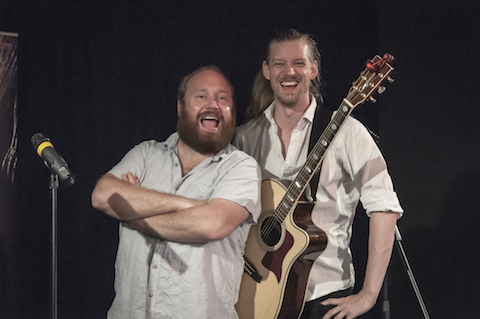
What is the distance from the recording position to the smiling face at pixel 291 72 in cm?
276

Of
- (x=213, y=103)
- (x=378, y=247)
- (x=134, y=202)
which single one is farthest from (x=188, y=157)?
(x=378, y=247)

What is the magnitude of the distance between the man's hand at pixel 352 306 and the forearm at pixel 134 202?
3.12 feet

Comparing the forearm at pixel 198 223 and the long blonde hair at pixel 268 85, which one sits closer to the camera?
the forearm at pixel 198 223

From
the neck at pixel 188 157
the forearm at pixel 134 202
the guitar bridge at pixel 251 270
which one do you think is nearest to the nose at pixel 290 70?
the neck at pixel 188 157

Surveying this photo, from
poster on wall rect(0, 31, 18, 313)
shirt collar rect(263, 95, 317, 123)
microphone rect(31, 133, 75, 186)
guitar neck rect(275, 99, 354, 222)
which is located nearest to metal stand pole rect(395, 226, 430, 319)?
guitar neck rect(275, 99, 354, 222)

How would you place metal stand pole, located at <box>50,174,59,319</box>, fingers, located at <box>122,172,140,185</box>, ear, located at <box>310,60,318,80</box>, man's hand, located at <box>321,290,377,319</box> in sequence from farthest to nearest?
ear, located at <box>310,60,318,80</box> → man's hand, located at <box>321,290,377,319</box> → fingers, located at <box>122,172,140,185</box> → metal stand pole, located at <box>50,174,59,319</box>

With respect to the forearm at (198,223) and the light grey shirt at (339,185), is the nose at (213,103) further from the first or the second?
the forearm at (198,223)

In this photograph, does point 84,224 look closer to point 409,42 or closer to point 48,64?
point 48,64

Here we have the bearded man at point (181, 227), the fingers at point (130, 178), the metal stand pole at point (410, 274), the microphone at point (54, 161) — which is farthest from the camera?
the metal stand pole at point (410, 274)

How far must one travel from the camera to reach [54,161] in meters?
→ 1.94

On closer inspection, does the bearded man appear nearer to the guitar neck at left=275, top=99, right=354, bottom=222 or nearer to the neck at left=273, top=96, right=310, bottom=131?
the guitar neck at left=275, top=99, right=354, bottom=222

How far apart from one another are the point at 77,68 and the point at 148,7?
60cm

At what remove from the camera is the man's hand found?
2.53 meters

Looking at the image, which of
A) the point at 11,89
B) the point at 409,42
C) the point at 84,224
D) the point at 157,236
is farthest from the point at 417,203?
the point at 11,89
